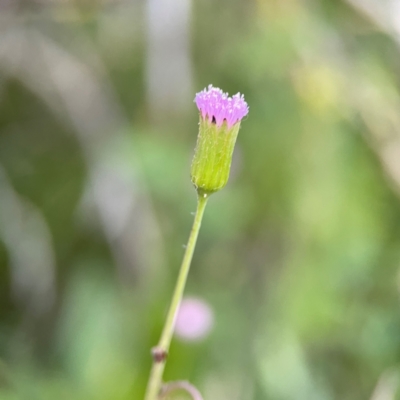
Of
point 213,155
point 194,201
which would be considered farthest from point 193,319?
point 213,155

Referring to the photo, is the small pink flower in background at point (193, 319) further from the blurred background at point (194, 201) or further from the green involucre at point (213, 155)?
the green involucre at point (213, 155)

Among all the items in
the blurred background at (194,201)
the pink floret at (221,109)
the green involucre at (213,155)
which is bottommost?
the green involucre at (213,155)

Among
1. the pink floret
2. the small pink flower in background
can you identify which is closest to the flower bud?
the pink floret

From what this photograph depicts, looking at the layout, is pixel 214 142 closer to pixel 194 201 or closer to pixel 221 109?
pixel 221 109

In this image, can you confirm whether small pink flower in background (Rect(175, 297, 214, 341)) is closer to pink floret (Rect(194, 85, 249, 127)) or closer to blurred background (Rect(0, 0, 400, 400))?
blurred background (Rect(0, 0, 400, 400))

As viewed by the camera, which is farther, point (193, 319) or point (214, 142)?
point (193, 319)

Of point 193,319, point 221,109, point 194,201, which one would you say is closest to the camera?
point 221,109

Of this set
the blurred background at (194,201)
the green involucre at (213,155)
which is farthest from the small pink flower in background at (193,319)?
the green involucre at (213,155)
